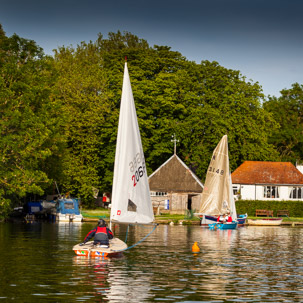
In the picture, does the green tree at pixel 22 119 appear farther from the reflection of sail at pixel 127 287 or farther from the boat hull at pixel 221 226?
the reflection of sail at pixel 127 287

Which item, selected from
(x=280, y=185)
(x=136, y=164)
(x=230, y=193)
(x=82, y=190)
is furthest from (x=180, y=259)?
(x=280, y=185)

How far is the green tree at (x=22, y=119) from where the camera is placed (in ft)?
208

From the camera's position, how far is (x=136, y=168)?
37.6m

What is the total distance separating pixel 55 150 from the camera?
7669cm

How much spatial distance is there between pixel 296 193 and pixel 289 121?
27452mm

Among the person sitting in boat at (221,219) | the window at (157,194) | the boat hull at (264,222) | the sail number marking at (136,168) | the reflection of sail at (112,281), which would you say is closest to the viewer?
the reflection of sail at (112,281)

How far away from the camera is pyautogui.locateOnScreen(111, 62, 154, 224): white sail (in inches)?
1432

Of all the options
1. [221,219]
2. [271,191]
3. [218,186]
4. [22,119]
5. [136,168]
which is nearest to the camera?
[136,168]

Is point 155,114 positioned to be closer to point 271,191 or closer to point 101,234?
point 271,191

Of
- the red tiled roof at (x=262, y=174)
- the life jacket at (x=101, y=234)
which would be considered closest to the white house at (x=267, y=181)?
the red tiled roof at (x=262, y=174)

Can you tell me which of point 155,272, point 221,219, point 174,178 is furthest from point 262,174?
point 155,272

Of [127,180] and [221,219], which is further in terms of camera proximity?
[221,219]

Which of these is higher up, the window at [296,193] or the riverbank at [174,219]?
the window at [296,193]

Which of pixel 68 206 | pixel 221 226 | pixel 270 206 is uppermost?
pixel 270 206
